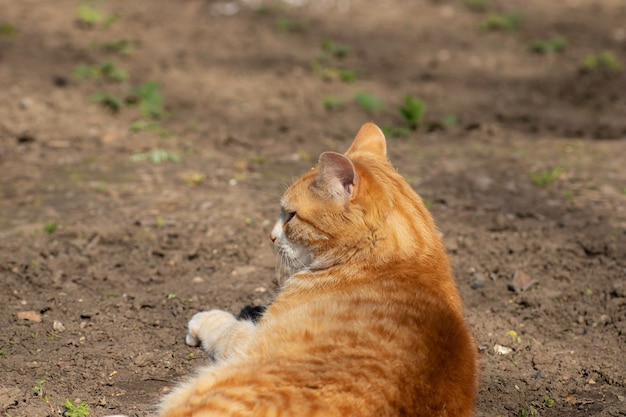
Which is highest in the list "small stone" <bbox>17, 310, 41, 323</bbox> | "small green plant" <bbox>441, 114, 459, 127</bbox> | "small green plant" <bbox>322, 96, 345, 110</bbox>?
"small green plant" <bbox>322, 96, 345, 110</bbox>

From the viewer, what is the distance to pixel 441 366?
300 cm

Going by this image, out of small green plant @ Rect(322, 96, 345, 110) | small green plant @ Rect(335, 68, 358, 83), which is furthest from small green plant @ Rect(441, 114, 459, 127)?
small green plant @ Rect(335, 68, 358, 83)

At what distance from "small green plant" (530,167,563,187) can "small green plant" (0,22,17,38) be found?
21.5ft

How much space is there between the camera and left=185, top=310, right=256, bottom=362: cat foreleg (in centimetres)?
372

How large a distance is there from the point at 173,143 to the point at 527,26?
6.00m

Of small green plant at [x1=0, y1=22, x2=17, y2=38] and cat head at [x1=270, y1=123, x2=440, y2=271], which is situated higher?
small green plant at [x1=0, y1=22, x2=17, y2=38]

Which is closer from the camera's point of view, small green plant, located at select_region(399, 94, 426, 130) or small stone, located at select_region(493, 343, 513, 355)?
small stone, located at select_region(493, 343, 513, 355)

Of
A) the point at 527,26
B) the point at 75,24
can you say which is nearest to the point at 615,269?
the point at 527,26

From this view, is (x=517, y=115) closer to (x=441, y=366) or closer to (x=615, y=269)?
(x=615, y=269)

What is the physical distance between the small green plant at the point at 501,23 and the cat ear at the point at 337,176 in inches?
304

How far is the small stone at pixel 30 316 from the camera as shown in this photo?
433cm

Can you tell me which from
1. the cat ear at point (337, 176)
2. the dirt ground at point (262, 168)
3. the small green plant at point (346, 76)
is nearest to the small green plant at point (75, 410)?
the dirt ground at point (262, 168)

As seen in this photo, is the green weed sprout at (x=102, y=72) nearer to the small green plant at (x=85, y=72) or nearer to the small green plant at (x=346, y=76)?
the small green plant at (x=85, y=72)

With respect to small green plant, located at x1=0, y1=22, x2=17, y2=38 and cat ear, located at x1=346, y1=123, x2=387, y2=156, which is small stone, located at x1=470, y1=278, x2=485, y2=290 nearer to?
cat ear, located at x1=346, y1=123, x2=387, y2=156
